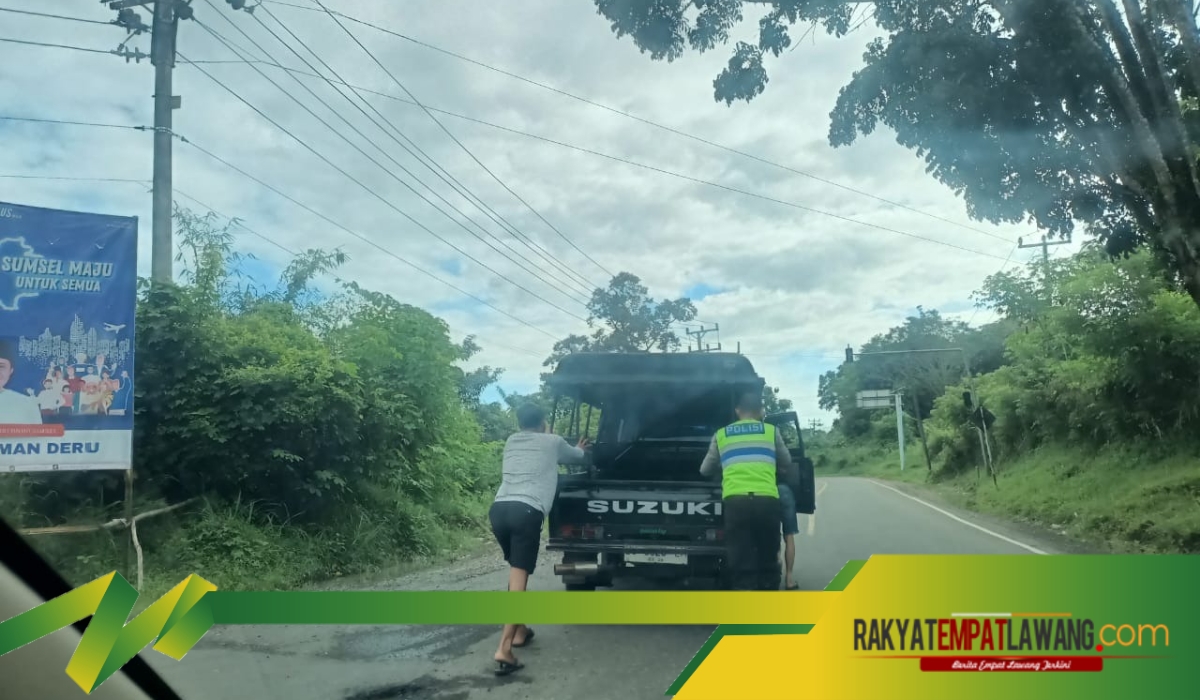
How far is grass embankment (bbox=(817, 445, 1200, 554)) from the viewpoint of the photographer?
354cm

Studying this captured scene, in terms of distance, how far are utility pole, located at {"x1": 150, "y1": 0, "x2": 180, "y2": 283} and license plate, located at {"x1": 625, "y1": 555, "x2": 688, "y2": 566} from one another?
253 centimetres

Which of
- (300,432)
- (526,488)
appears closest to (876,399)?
(526,488)

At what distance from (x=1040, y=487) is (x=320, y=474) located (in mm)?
4556

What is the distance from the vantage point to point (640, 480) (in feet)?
15.3

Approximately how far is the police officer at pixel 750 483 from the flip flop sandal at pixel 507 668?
0.97 metres

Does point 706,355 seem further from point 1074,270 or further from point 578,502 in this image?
point 1074,270

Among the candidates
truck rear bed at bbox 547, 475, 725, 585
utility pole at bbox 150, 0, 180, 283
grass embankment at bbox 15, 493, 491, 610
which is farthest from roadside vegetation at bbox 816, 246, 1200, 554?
utility pole at bbox 150, 0, 180, 283

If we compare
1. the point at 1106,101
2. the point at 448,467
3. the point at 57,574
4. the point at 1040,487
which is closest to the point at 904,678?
the point at 448,467

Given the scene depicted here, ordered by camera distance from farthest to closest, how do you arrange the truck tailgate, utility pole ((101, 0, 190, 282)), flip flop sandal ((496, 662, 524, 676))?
the truck tailgate
flip flop sandal ((496, 662, 524, 676))
utility pole ((101, 0, 190, 282))

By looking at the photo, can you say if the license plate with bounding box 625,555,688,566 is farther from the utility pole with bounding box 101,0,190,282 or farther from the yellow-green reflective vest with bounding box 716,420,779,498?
the utility pole with bounding box 101,0,190,282

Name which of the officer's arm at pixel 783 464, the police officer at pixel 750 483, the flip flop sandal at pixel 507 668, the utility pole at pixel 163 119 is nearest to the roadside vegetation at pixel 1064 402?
the officer's arm at pixel 783 464

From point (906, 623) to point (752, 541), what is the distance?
1056 millimetres

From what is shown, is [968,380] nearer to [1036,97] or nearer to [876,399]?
[876,399]

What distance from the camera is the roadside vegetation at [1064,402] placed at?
3.48 metres
